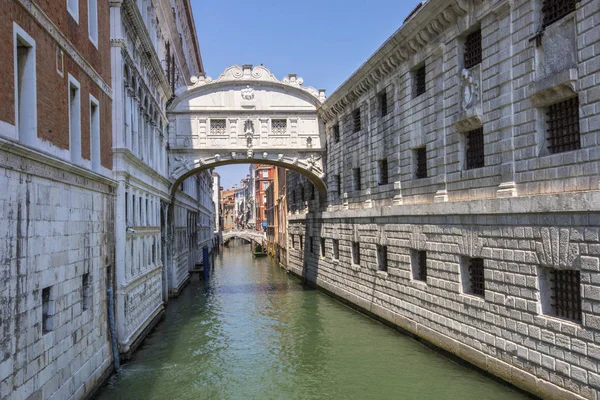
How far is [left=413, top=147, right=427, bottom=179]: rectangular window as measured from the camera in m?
15.2

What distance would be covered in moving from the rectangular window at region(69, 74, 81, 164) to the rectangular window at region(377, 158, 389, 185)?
1083 cm

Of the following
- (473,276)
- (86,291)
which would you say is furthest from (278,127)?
(86,291)

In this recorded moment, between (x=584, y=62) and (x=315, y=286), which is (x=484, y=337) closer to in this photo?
(x=584, y=62)

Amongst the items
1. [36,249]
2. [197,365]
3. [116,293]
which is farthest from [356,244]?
[36,249]

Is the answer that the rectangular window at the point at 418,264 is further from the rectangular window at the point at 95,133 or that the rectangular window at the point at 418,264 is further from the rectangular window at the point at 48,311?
the rectangular window at the point at 48,311

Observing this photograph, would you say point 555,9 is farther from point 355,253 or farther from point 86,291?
point 355,253

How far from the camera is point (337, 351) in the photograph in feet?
46.9

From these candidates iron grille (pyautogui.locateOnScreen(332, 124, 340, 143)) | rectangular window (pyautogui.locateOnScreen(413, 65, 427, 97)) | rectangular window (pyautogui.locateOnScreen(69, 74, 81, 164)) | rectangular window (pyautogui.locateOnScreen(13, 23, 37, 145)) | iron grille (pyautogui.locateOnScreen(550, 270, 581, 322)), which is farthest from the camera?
iron grille (pyautogui.locateOnScreen(332, 124, 340, 143))

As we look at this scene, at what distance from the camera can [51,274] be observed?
26.5 ft

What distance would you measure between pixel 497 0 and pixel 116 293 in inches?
410

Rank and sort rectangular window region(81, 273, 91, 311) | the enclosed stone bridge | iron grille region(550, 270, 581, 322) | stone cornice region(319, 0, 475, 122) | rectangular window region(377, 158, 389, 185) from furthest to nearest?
the enclosed stone bridge, rectangular window region(377, 158, 389, 185), stone cornice region(319, 0, 475, 122), rectangular window region(81, 273, 91, 311), iron grille region(550, 270, 581, 322)

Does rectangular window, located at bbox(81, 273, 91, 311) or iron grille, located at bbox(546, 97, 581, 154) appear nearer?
iron grille, located at bbox(546, 97, 581, 154)

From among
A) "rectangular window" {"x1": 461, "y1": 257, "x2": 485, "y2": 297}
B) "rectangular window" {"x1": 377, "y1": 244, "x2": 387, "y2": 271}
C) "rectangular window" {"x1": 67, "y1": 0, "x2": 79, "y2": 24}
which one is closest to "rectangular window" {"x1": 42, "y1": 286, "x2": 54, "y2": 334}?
"rectangular window" {"x1": 67, "y1": 0, "x2": 79, "y2": 24}

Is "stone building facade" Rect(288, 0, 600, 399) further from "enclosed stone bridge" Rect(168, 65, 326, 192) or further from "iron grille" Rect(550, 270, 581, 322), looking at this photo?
"enclosed stone bridge" Rect(168, 65, 326, 192)
